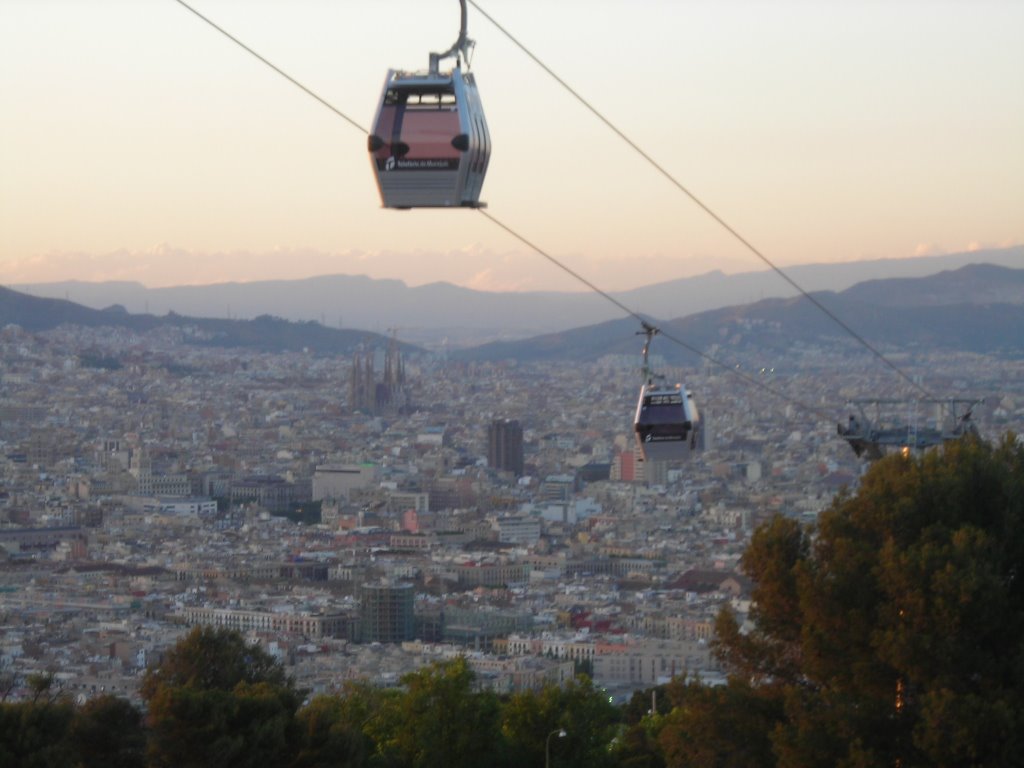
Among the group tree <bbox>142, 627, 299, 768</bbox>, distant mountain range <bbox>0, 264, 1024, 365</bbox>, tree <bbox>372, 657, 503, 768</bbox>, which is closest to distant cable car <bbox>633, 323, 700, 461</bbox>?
tree <bbox>142, 627, 299, 768</bbox>

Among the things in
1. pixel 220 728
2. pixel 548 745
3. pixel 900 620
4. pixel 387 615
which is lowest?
pixel 387 615

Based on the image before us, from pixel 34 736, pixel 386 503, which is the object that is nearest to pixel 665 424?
pixel 34 736

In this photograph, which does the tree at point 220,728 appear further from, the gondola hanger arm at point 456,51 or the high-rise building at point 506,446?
the high-rise building at point 506,446

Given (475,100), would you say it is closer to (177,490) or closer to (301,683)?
(301,683)

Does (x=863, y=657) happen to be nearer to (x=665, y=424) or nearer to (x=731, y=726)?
(x=731, y=726)

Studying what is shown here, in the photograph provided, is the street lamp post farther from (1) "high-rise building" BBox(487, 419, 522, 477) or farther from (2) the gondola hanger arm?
(1) "high-rise building" BBox(487, 419, 522, 477)

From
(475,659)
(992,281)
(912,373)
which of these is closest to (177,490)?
(912,373)
